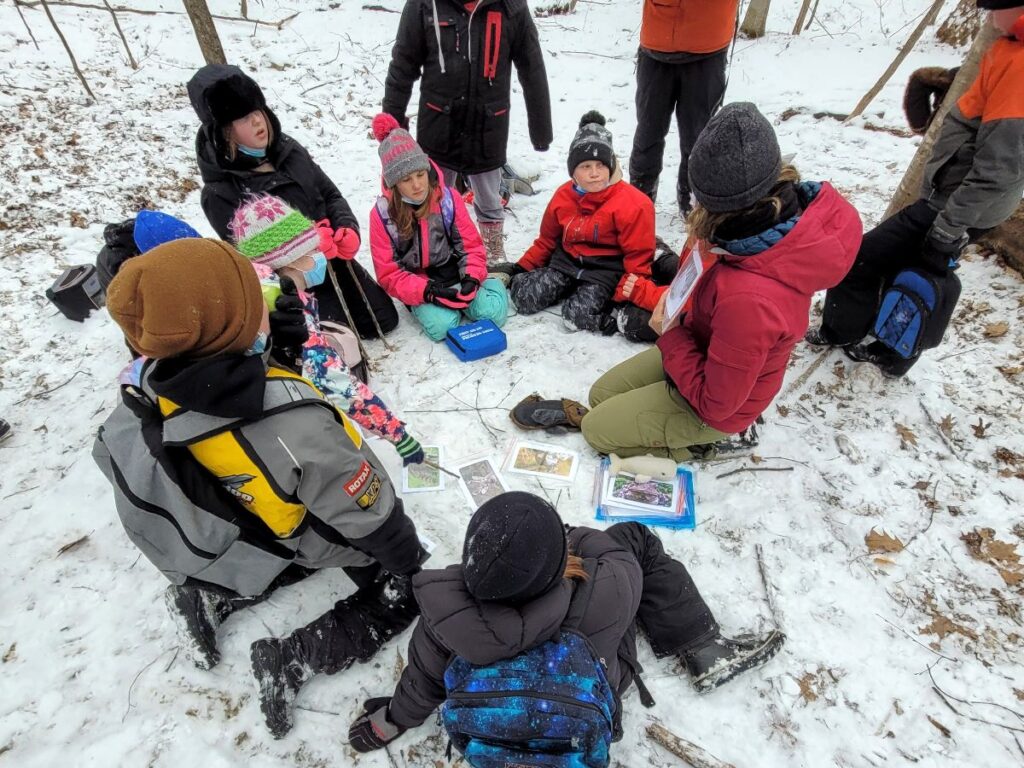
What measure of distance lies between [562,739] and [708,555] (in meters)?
1.52

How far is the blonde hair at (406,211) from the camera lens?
3711 mm

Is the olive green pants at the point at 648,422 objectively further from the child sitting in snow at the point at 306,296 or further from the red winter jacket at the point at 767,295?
the child sitting in snow at the point at 306,296

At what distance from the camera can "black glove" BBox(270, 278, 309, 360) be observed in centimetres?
209

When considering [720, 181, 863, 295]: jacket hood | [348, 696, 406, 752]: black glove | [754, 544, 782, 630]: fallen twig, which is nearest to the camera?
[348, 696, 406, 752]: black glove

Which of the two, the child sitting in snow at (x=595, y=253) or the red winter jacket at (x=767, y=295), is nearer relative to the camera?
the red winter jacket at (x=767, y=295)

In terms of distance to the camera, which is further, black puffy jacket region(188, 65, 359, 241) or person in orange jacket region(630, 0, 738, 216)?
person in orange jacket region(630, 0, 738, 216)

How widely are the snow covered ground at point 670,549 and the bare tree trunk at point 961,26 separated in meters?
4.59

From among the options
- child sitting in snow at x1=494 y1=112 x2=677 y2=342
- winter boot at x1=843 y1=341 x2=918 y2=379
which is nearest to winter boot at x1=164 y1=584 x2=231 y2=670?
child sitting in snow at x1=494 y1=112 x2=677 y2=342

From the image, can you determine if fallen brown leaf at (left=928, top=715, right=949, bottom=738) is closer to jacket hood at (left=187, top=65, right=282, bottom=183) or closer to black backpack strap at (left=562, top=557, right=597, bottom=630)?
black backpack strap at (left=562, top=557, right=597, bottom=630)

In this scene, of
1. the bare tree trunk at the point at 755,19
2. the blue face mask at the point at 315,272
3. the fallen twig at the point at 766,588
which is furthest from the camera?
the bare tree trunk at the point at 755,19

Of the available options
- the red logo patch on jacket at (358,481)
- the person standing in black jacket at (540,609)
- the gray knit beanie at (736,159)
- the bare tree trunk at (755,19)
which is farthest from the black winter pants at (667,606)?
the bare tree trunk at (755,19)

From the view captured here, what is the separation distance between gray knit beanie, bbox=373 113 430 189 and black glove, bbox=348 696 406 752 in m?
3.06

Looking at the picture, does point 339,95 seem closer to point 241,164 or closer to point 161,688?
point 241,164

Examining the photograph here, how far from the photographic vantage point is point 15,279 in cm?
417
